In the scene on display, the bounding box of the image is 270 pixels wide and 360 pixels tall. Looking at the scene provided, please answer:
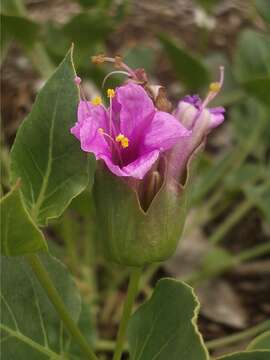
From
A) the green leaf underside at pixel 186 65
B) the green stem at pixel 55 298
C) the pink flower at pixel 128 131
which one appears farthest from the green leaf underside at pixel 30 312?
the green leaf underside at pixel 186 65

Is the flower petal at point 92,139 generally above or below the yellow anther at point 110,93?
below

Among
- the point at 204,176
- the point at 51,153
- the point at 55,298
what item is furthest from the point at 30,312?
the point at 204,176

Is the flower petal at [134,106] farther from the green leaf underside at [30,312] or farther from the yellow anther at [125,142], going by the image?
the green leaf underside at [30,312]

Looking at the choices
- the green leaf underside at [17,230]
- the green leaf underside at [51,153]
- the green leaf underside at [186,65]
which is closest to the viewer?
the green leaf underside at [17,230]

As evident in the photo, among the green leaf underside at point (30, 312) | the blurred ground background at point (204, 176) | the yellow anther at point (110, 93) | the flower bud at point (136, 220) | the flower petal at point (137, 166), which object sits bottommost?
the blurred ground background at point (204, 176)

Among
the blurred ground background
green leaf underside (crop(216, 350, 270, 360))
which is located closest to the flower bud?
green leaf underside (crop(216, 350, 270, 360))

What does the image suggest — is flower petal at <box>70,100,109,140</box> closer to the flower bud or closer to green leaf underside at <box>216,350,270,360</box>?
the flower bud

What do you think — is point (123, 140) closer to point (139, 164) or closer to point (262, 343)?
point (139, 164)
